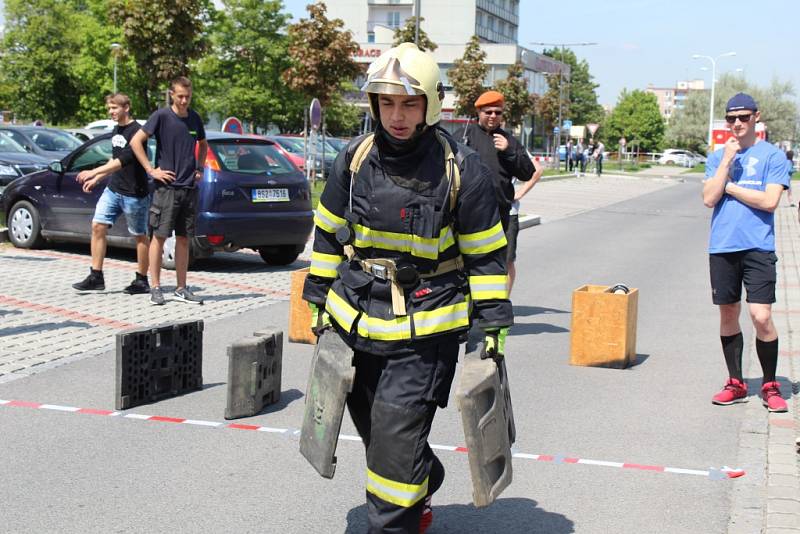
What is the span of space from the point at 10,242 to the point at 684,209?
22066 mm

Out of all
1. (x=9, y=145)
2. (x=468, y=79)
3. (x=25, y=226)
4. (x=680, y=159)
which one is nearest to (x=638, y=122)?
(x=680, y=159)

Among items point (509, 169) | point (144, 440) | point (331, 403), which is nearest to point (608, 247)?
point (509, 169)

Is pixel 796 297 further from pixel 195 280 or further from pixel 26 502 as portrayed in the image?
pixel 26 502

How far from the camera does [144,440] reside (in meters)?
5.84

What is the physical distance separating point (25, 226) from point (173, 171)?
198 inches

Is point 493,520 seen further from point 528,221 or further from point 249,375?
point 528,221

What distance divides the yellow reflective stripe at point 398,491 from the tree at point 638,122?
130 m

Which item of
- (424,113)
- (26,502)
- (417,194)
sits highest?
(424,113)

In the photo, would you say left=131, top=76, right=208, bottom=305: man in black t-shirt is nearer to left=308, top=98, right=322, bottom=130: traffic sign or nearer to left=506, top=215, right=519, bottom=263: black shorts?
left=506, top=215, right=519, bottom=263: black shorts

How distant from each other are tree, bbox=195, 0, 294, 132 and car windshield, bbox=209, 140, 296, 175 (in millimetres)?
52840

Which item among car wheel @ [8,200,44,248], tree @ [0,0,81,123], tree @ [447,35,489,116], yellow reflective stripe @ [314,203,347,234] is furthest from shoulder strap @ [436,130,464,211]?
tree @ [0,0,81,123]

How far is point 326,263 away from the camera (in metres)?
4.03

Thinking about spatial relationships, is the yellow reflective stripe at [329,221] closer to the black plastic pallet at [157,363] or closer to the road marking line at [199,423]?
the road marking line at [199,423]

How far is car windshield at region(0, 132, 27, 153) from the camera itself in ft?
68.9
